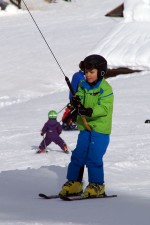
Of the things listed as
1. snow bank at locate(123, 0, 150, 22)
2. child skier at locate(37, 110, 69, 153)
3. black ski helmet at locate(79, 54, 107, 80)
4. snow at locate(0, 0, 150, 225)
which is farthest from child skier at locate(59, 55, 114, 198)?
snow bank at locate(123, 0, 150, 22)

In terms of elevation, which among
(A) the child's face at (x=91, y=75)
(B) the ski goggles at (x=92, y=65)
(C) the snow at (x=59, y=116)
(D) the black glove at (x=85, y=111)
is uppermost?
(B) the ski goggles at (x=92, y=65)

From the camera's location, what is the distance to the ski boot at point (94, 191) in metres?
6.30

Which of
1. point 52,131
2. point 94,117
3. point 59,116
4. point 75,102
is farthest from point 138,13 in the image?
point 75,102

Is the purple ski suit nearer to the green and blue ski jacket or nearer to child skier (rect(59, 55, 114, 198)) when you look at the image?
child skier (rect(59, 55, 114, 198))

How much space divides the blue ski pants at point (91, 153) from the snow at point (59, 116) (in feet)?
1.01

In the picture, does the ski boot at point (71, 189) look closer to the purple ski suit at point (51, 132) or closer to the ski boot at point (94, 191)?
the ski boot at point (94, 191)

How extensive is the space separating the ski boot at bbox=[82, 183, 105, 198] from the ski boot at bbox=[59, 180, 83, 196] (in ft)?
0.33

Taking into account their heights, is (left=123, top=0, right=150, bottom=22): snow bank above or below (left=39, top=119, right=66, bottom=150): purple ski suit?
below

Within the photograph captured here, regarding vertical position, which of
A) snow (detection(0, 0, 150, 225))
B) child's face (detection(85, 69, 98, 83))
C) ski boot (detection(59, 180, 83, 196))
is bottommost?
snow (detection(0, 0, 150, 225))

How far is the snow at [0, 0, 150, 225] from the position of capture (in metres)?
5.48

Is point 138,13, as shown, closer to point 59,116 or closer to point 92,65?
point 59,116

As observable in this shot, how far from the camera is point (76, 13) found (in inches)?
1458

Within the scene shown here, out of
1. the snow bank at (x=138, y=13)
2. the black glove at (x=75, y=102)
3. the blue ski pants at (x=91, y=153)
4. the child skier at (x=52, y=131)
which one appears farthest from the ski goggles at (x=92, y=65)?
the snow bank at (x=138, y=13)

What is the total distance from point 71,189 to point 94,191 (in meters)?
0.22
